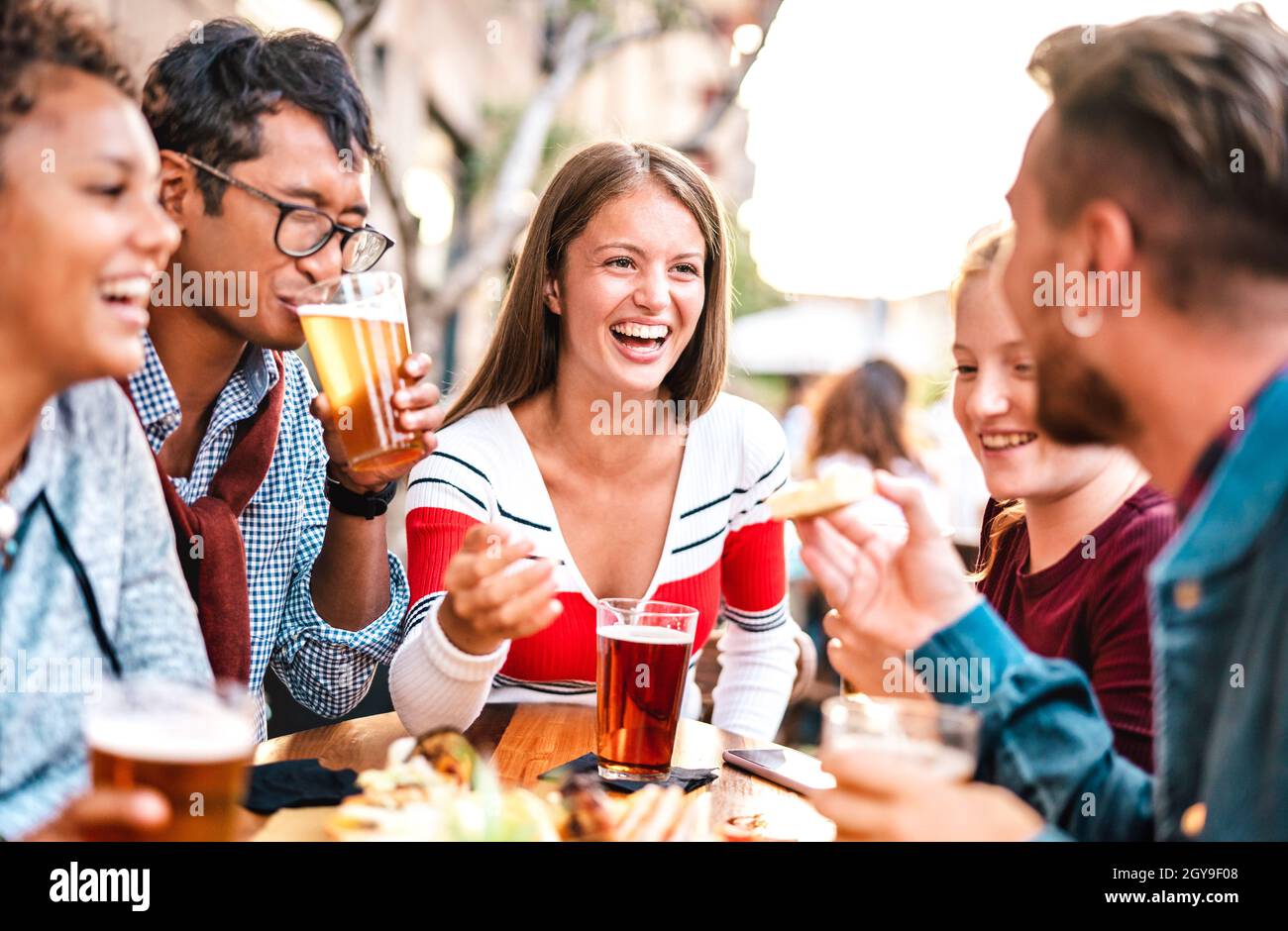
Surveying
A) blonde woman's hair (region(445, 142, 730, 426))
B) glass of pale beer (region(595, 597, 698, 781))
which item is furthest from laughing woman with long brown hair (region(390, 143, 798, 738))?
glass of pale beer (region(595, 597, 698, 781))

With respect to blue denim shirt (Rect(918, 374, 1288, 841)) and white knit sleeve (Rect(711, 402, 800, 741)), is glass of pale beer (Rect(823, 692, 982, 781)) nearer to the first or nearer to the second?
blue denim shirt (Rect(918, 374, 1288, 841))

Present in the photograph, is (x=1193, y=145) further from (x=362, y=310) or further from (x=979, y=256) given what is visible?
(x=362, y=310)

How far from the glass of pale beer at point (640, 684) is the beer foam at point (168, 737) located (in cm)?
71

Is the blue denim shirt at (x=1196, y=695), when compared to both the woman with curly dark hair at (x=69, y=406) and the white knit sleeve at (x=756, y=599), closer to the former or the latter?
the woman with curly dark hair at (x=69, y=406)

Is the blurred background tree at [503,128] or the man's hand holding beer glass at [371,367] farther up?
the blurred background tree at [503,128]

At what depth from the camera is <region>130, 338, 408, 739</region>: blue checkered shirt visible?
2.43 meters

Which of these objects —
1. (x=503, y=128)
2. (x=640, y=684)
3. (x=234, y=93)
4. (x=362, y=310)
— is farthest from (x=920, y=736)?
(x=503, y=128)

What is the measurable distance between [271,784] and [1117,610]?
1.38 metres

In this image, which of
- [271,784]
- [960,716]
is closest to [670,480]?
[271,784]

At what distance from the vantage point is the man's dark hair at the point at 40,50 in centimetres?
128

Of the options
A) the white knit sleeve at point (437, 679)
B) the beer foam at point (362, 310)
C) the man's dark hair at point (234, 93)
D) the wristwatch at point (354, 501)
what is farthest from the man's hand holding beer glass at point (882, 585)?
the man's dark hair at point (234, 93)

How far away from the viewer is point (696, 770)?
182 centimetres

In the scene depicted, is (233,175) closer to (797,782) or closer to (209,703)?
(209,703)

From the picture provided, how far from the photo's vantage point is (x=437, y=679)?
193cm
